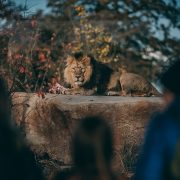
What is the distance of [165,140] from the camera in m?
3.96

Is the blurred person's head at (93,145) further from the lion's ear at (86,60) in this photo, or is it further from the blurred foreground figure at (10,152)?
the lion's ear at (86,60)

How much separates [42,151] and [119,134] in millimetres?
1639

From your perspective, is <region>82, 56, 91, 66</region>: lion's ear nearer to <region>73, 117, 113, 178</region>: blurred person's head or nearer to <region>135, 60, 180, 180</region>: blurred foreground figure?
<region>135, 60, 180, 180</region>: blurred foreground figure

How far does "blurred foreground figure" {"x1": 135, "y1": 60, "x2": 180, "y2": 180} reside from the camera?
12.8 feet

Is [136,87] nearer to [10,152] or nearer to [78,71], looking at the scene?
[78,71]

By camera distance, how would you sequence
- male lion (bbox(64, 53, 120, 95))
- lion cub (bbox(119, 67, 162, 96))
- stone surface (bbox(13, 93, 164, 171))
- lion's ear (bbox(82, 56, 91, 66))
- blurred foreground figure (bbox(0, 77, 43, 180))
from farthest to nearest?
1. lion's ear (bbox(82, 56, 91, 66))
2. male lion (bbox(64, 53, 120, 95))
3. lion cub (bbox(119, 67, 162, 96))
4. stone surface (bbox(13, 93, 164, 171))
5. blurred foreground figure (bbox(0, 77, 43, 180))

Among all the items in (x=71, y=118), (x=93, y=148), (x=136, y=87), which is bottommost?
(x=71, y=118)

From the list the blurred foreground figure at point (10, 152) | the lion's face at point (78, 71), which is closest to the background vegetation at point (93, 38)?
the lion's face at point (78, 71)

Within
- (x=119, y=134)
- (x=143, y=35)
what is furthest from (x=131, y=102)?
(x=143, y=35)

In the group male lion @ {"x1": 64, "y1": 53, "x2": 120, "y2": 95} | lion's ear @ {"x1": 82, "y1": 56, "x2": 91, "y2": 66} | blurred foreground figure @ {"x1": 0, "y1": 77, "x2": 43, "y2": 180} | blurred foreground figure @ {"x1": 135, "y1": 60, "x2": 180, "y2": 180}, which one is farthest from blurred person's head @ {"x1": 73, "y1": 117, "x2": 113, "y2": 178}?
lion's ear @ {"x1": 82, "y1": 56, "x2": 91, "y2": 66}

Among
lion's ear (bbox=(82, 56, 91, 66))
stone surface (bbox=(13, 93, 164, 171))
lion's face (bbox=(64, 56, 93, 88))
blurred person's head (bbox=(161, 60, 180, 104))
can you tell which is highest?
blurred person's head (bbox=(161, 60, 180, 104))

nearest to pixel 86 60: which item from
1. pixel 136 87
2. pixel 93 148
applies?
pixel 136 87

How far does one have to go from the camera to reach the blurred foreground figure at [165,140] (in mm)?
3906

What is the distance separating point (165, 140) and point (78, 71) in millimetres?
11953
